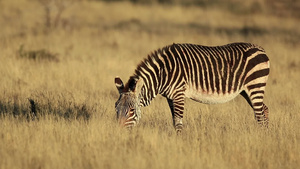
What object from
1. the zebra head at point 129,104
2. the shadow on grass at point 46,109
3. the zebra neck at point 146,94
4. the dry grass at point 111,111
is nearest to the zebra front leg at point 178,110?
the dry grass at point 111,111

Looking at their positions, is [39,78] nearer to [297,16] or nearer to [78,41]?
[78,41]

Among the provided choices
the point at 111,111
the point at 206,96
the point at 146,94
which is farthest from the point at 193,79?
the point at 111,111

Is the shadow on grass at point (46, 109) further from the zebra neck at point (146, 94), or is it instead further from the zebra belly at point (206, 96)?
the zebra belly at point (206, 96)

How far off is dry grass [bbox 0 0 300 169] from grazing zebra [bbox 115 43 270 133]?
1.33 feet

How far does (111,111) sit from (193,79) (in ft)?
6.52

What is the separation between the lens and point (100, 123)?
28.1 feet

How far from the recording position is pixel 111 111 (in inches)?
397

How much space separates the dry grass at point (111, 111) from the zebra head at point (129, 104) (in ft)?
0.66

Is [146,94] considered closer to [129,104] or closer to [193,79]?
[129,104]

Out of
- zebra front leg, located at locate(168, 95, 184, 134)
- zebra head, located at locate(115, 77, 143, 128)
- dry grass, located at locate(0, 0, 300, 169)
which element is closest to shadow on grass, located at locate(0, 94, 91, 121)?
dry grass, located at locate(0, 0, 300, 169)

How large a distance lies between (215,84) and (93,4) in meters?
21.7

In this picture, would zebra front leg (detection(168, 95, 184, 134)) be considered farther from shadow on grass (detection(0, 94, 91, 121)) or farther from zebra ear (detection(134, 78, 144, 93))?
shadow on grass (detection(0, 94, 91, 121))

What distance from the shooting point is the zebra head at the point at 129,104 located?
7988 mm

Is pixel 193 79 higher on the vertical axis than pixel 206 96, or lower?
higher
